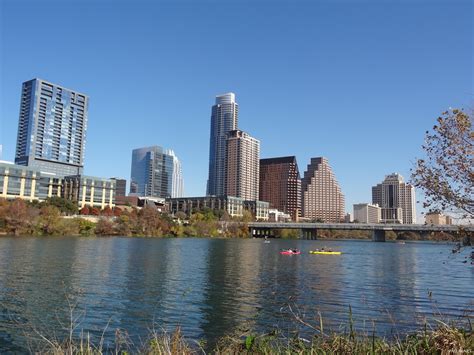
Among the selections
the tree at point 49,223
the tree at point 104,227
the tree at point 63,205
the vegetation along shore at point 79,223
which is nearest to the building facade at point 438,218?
the vegetation along shore at point 79,223

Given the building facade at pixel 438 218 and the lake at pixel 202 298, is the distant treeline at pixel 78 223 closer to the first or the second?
the lake at pixel 202 298

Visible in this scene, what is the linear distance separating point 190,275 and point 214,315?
20397 millimetres

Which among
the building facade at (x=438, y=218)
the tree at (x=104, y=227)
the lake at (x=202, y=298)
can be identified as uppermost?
the building facade at (x=438, y=218)

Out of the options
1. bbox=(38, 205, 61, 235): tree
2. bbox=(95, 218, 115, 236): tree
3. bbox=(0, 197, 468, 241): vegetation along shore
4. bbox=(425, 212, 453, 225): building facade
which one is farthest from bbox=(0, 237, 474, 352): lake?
bbox=(95, 218, 115, 236): tree

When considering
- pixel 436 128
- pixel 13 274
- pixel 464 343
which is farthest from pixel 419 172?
pixel 13 274

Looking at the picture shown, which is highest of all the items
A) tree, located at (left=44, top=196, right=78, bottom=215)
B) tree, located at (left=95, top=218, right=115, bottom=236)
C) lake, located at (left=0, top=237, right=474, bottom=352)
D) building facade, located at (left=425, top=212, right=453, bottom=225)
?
tree, located at (left=44, top=196, right=78, bottom=215)

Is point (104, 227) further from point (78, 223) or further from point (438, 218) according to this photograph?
point (438, 218)

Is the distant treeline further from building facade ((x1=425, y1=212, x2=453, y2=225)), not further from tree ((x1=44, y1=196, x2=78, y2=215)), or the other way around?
building facade ((x1=425, y1=212, x2=453, y2=225))

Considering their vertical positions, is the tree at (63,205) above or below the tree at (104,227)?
above

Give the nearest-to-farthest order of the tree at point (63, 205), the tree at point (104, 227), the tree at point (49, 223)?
1. the tree at point (49, 223)
2. the tree at point (104, 227)
3. the tree at point (63, 205)

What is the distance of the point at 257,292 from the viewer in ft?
125

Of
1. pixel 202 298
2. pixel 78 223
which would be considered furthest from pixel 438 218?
pixel 78 223

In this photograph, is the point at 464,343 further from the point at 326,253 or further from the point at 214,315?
the point at 326,253

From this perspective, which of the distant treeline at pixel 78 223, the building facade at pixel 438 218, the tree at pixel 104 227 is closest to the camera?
the building facade at pixel 438 218
